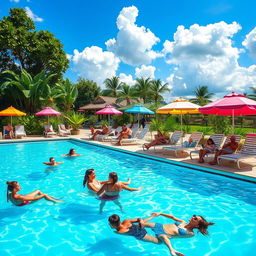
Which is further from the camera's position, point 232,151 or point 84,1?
point 84,1

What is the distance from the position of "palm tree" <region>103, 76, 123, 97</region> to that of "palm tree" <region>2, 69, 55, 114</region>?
24.7 metres

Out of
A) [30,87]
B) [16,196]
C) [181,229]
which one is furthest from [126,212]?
[30,87]

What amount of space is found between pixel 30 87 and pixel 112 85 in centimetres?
2741

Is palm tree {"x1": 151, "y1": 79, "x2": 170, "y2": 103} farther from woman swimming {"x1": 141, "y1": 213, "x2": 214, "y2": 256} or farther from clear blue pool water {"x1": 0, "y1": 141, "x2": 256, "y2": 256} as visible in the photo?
woman swimming {"x1": 141, "y1": 213, "x2": 214, "y2": 256}

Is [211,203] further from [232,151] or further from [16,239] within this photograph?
[16,239]

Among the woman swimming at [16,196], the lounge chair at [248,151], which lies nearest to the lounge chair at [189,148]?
the lounge chair at [248,151]

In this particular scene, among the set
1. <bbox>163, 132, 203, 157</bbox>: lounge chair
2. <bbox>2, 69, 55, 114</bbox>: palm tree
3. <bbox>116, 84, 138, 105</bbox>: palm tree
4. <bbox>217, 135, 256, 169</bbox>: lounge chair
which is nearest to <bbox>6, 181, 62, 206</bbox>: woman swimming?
<bbox>217, 135, 256, 169</bbox>: lounge chair

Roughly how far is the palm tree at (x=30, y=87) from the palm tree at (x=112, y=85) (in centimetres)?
2465

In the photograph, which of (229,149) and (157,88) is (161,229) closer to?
(229,149)

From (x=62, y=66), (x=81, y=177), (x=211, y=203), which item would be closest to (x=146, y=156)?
(x=81, y=177)

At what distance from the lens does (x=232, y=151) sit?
7.57 meters

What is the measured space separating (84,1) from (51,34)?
34.8ft

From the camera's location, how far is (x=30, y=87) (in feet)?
66.7

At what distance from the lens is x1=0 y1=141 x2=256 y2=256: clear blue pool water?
12.0 feet
